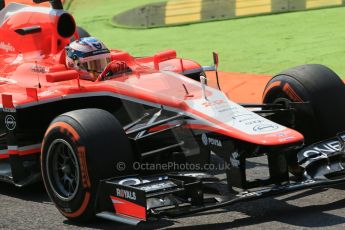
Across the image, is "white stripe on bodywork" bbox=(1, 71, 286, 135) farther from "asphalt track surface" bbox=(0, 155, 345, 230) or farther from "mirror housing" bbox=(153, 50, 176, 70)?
"mirror housing" bbox=(153, 50, 176, 70)

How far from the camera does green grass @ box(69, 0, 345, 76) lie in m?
12.4

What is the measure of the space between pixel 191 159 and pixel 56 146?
109cm

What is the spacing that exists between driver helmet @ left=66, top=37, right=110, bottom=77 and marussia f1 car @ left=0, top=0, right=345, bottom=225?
0.61 ft

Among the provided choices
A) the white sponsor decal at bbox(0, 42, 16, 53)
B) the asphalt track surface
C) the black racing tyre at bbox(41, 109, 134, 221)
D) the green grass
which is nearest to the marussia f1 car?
the black racing tyre at bbox(41, 109, 134, 221)

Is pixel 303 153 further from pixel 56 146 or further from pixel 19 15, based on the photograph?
pixel 19 15

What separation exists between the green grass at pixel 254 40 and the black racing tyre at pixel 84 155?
18.7 feet

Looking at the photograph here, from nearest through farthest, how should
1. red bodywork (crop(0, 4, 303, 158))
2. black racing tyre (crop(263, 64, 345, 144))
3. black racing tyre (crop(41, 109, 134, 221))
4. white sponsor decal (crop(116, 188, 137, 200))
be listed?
white sponsor decal (crop(116, 188, 137, 200)) < black racing tyre (crop(41, 109, 134, 221)) < red bodywork (crop(0, 4, 303, 158)) < black racing tyre (crop(263, 64, 345, 144))

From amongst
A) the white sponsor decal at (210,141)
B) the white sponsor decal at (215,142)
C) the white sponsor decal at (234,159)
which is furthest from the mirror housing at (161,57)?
the white sponsor decal at (234,159)

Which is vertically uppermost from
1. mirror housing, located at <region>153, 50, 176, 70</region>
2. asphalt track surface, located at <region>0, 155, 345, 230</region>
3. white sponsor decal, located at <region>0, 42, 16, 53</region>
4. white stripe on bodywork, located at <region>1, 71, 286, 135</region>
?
white sponsor decal, located at <region>0, 42, 16, 53</region>

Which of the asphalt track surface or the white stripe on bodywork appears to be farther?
the white stripe on bodywork

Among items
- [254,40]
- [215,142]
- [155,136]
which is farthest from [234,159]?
[254,40]

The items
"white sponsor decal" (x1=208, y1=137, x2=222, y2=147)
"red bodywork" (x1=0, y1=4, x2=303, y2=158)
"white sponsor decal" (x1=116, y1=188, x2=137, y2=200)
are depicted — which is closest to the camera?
"white sponsor decal" (x1=116, y1=188, x2=137, y2=200)

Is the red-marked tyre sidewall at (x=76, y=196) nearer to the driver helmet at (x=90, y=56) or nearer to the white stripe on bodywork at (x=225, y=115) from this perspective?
the white stripe on bodywork at (x=225, y=115)

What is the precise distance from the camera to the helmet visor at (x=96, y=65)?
7828 mm
